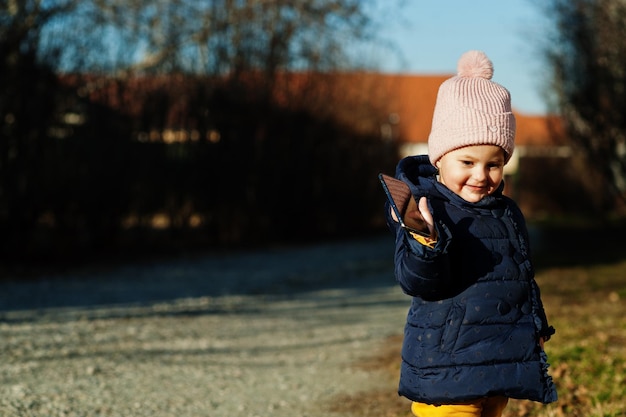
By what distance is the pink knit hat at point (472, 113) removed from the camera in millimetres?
2977

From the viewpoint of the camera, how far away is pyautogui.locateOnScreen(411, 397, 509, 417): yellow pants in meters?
2.93

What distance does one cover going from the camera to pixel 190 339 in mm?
6918

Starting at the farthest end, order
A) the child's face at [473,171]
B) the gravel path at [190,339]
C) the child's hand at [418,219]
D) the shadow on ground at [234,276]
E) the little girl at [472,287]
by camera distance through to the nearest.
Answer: the shadow on ground at [234,276] → the gravel path at [190,339] → the child's face at [473,171] → the little girl at [472,287] → the child's hand at [418,219]

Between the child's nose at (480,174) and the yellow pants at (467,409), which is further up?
the child's nose at (480,174)

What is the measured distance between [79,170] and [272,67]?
4974 millimetres

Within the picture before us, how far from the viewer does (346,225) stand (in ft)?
61.9

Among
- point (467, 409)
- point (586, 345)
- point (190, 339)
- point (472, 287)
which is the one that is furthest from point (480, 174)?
point (190, 339)

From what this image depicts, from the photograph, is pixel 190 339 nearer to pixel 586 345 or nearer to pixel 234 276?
pixel 586 345

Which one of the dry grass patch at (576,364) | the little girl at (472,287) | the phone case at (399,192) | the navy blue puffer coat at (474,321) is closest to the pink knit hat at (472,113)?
the little girl at (472,287)

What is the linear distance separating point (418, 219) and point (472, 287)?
0.34 m

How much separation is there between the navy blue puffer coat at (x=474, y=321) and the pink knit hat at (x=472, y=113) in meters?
0.18

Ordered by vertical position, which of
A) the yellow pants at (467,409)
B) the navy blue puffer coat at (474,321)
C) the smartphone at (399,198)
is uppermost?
the smartphone at (399,198)

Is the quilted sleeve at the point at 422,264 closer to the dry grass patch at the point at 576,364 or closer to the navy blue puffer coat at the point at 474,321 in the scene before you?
the navy blue puffer coat at the point at 474,321

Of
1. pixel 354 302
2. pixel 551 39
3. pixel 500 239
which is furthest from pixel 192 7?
pixel 500 239
